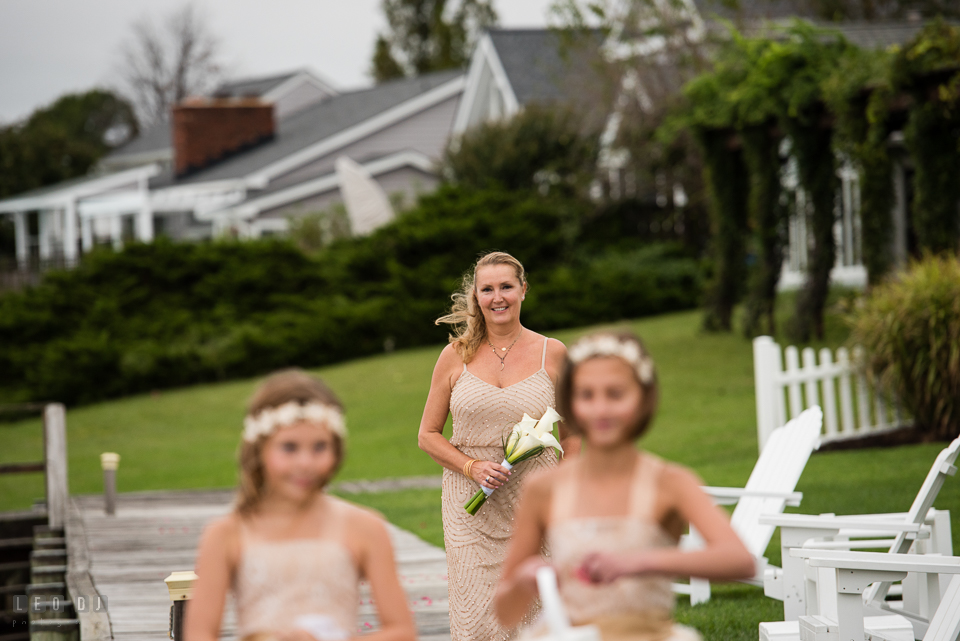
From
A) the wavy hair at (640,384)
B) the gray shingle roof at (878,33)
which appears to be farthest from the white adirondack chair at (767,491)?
the gray shingle roof at (878,33)

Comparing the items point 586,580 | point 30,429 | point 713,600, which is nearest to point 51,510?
point 713,600

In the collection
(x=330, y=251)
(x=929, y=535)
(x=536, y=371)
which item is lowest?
(x=929, y=535)

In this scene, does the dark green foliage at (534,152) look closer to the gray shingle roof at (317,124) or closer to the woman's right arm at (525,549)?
the gray shingle roof at (317,124)

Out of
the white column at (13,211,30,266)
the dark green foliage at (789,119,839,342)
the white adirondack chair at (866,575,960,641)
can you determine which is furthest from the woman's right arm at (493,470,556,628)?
the white column at (13,211,30,266)

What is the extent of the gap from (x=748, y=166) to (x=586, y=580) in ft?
50.7

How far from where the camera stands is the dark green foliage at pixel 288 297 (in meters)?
21.2

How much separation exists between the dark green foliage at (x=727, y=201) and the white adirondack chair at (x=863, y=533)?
1246 centimetres

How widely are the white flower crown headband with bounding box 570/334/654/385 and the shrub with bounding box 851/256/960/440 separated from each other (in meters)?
9.12

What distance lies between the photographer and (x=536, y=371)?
14.4 feet

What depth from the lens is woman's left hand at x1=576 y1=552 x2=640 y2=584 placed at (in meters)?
2.13

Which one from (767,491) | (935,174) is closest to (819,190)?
(935,174)

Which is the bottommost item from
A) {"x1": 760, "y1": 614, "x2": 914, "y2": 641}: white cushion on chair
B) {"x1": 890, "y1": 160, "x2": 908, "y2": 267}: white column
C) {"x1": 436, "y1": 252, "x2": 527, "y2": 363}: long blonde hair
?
{"x1": 760, "y1": 614, "x2": 914, "y2": 641}: white cushion on chair

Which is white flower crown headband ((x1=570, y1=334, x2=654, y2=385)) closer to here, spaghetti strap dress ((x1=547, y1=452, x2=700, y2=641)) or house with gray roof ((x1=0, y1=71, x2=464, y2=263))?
spaghetti strap dress ((x1=547, y1=452, x2=700, y2=641))

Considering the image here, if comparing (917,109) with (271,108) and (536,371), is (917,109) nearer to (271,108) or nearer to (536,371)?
(536,371)
